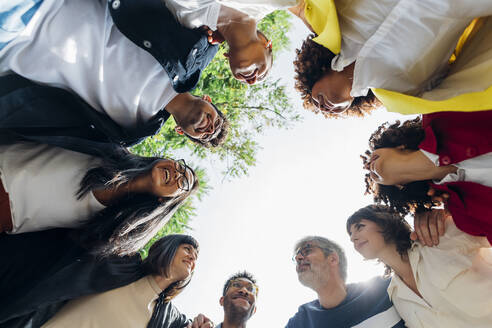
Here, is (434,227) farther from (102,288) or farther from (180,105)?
(102,288)

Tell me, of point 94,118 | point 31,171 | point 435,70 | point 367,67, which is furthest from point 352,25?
point 31,171

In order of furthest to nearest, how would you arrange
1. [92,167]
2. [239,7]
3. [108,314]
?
1. [108,314]
2. [92,167]
3. [239,7]

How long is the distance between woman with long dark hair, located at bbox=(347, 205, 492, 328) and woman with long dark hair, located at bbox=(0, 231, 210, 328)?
1.57 m

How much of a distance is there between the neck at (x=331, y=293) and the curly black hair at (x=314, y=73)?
1.48 m

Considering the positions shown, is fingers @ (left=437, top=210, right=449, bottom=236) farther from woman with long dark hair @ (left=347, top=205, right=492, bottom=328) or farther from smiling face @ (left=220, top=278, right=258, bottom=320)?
smiling face @ (left=220, top=278, right=258, bottom=320)

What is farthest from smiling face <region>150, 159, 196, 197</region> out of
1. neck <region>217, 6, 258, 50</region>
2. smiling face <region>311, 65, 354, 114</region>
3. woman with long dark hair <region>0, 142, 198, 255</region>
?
smiling face <region>311, 65, 354, 114</region>

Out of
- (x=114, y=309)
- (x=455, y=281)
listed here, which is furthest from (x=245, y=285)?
(x=455, y=281)

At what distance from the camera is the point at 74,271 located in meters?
2.23

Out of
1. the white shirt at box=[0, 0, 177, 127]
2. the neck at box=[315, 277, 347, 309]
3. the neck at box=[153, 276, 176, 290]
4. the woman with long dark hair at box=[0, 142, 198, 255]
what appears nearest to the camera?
the white shirt at box=[0, 0, 177, 127]

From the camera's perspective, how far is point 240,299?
10.6 feet

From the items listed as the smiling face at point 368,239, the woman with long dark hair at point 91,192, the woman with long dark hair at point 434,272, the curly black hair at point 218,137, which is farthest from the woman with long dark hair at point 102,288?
the woman with long dark hair at point 434,272

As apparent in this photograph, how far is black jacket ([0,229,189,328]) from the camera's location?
6.77 ft

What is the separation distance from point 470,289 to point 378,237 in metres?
0.67

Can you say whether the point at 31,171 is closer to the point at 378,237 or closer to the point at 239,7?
the point at 239,7
